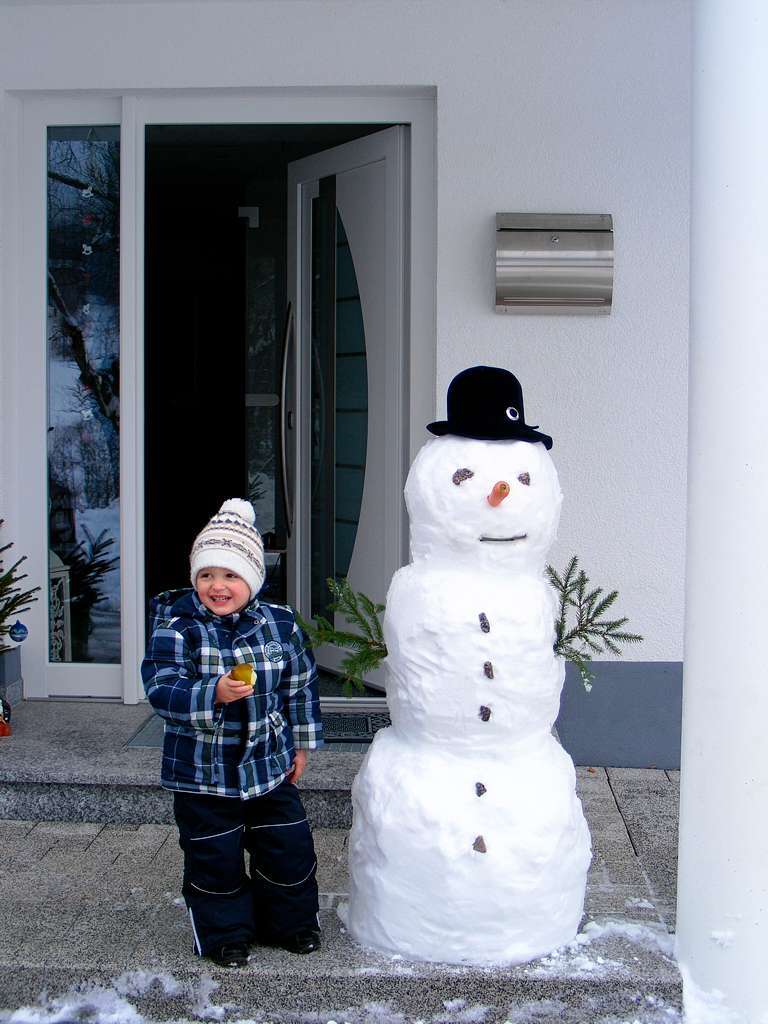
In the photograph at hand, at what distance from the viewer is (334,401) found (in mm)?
5789

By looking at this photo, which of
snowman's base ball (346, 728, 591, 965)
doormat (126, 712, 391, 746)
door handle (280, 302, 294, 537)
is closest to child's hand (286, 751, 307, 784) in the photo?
snowman's base ball (346, 728, 591, 965)

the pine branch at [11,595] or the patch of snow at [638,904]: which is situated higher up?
the pine branch at [11,595]

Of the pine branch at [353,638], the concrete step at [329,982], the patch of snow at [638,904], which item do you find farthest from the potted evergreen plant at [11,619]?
the patch of snow at [638,904]

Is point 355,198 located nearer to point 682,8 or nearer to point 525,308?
point 525,308

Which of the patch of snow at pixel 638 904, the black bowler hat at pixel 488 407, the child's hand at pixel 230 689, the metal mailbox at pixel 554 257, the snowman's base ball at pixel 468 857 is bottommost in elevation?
the patch of snow at pixel 638 904

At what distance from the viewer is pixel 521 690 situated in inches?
122

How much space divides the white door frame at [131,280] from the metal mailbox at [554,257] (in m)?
0.42

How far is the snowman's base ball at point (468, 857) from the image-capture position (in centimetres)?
304

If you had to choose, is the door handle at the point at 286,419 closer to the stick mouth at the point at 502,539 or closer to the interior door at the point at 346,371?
the interior door at the point at 346,371

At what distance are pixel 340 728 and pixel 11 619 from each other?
5.24 ft

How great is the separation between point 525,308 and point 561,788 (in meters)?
2.33

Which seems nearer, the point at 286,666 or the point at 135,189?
the point at 286,666

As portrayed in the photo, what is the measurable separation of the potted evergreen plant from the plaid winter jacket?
199 centimetres

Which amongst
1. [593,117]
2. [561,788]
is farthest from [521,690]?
[593,117]
